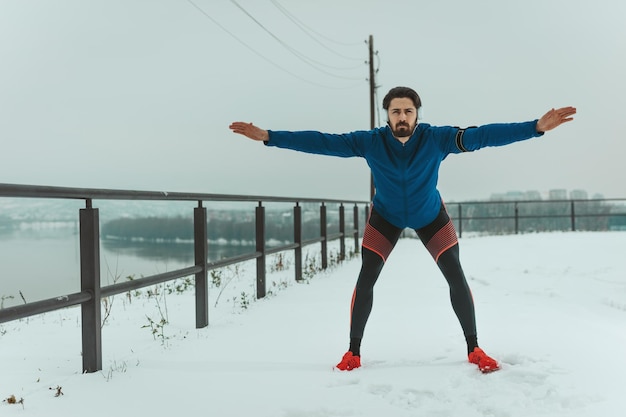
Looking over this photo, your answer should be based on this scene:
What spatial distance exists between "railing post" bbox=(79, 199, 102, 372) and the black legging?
5.37 ft

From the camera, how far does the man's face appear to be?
289cm

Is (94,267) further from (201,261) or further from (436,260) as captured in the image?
(436,260)

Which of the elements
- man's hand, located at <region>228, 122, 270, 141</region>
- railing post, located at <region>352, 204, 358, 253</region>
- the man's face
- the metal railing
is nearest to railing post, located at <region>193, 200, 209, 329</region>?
the metal railing

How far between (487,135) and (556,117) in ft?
1.21

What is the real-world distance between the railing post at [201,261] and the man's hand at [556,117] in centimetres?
293

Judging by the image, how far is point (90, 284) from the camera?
9.69 ft

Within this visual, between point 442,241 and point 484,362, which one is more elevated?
point 442,241

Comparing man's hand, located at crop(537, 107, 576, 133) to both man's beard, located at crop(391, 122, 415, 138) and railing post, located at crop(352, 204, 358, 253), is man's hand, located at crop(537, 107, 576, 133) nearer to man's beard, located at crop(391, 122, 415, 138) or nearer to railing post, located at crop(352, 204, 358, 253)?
man's beard, located at crop(391, 122, 415, 138)

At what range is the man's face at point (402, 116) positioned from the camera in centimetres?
289

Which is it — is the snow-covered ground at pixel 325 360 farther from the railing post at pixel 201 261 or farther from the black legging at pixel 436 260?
the black legging at pixel 436 260

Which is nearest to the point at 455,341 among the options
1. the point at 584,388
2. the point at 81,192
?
the point at 584,388

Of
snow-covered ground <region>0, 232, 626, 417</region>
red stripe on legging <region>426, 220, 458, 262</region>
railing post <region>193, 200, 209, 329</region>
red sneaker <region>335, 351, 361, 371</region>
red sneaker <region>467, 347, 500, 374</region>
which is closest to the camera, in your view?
snow-covered ground <region>0, 232, 626, 417</region>

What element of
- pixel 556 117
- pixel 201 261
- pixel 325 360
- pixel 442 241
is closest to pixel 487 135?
pixel 556 117

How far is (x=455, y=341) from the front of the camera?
3.59 m
